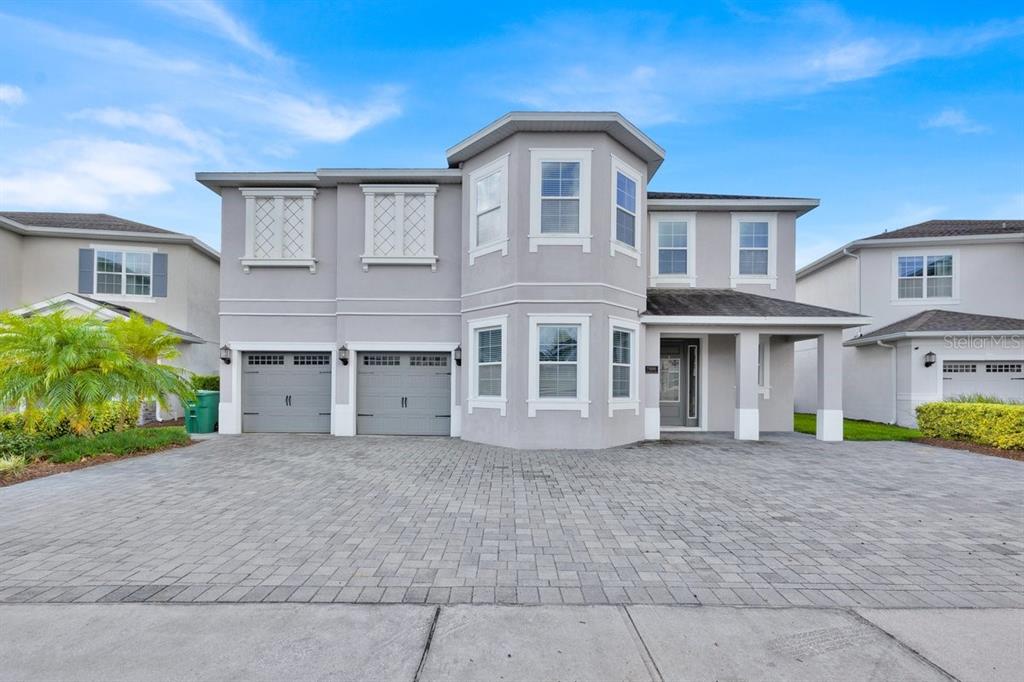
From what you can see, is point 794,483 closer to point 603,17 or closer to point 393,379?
point 393,379

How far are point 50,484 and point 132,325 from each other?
458 centimetres

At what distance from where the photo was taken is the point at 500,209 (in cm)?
1030

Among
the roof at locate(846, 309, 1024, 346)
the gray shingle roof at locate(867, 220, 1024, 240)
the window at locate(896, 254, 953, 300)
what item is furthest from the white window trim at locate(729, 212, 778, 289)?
the window at locate(896, 254, 953, 300)

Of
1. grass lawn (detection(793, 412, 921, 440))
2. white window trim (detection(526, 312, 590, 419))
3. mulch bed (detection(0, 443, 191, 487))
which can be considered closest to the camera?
mulch bed (detection(0, 443, 191, 487))

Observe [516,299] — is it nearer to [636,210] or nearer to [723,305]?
[636,210]

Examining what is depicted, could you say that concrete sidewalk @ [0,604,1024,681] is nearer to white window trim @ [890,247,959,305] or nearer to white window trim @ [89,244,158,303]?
white window trim @ [89,244,158,303]

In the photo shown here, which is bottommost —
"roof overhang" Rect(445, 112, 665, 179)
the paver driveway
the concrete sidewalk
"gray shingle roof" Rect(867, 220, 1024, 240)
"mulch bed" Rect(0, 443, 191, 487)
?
"mulch bed" Rect(0, 443, 191, 487)

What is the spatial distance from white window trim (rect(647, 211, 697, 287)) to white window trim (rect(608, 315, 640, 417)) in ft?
9.57

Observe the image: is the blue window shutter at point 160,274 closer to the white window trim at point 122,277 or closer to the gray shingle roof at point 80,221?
the white window trim at point 122,277

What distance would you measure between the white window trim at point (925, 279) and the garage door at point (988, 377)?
2489 millimetres

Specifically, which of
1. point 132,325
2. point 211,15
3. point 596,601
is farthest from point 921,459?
point 211,15

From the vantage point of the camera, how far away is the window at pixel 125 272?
15.1m

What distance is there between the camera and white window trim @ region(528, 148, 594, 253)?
9.82 metres

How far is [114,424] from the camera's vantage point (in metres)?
10.4
